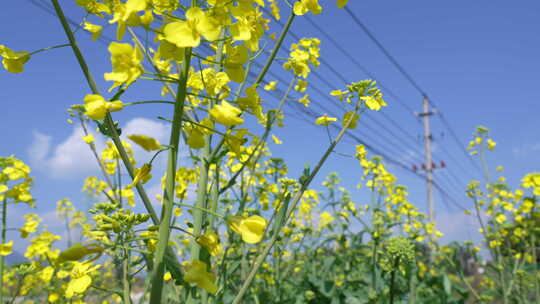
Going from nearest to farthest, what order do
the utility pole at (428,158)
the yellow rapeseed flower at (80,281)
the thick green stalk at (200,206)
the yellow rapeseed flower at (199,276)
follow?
the yellow rapeseed flower at (199,276), the yellow rapeseed flower at (80,281), the thick green stalk at (200,206), the utility pole at (428,158)

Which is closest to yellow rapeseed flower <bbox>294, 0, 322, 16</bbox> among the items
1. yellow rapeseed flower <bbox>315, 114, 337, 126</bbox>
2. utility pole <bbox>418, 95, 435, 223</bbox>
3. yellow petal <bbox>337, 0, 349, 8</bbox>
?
yellow petal <bbox>337, 0, 349, 8</bbox>

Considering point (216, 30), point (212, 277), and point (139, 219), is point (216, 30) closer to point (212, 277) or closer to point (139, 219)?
point (212, 277)

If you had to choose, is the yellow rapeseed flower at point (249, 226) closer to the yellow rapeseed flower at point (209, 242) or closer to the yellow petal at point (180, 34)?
the yellow rapeseed flower at point (209, 242)

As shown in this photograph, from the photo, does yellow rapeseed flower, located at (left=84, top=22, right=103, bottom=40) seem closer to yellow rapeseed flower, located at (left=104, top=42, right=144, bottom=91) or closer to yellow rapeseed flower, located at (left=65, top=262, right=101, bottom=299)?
yellow rapeseed flower, located at (left=104, top=42, right=144, bottom=91)

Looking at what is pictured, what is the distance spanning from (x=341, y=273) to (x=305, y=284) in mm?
1282

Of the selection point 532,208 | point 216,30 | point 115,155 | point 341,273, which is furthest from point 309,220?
point 216,30

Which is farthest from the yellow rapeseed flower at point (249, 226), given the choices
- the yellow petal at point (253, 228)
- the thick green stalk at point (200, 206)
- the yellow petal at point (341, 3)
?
the yellow petal at point (341, 3)

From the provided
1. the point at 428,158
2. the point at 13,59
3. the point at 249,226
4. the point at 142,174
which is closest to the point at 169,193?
the point at 142,174

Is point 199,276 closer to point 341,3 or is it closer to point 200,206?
point 200,206

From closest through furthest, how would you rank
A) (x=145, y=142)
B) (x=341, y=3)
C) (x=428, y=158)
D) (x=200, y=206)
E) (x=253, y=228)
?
(x=145, y=142) < (x=253, y=228) < (x=341, y=3) < (x=200, y=206) < (x=428, y=158)

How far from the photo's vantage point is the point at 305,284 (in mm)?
4176

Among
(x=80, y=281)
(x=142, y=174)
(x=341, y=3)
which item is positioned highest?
(x=341, y=3)

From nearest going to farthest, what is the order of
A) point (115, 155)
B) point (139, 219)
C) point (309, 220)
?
point (139, 219) < point (115, 155) < point (309, 220)

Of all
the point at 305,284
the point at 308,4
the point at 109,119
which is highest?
the point at 308,4
